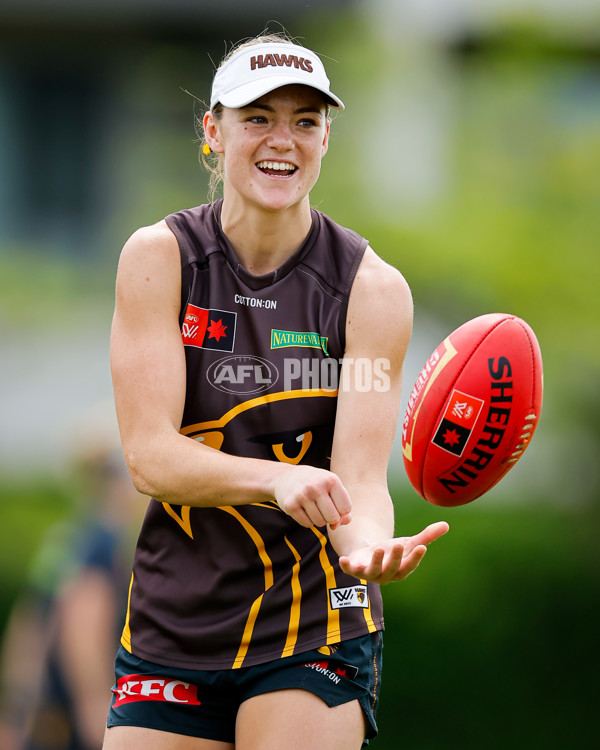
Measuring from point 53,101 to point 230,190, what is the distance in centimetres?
645

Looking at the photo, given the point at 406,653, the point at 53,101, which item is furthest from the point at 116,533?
the point at 53,101

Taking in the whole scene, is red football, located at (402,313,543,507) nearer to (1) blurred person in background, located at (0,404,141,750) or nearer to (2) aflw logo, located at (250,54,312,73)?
(2) aflw logo, located at (250,54,312,73)

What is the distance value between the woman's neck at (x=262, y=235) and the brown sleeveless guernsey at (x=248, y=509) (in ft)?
0.19

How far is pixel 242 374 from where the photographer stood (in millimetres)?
2768

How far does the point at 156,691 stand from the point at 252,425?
0.66 metres

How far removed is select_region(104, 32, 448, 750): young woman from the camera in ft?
8.79

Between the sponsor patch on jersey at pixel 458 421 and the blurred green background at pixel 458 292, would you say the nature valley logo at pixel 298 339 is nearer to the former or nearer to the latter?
the sponsor patch on jersey at pixel 458 421

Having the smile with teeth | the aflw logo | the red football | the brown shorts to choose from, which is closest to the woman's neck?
the smile with teeth

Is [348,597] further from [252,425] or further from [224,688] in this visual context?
[252,425]

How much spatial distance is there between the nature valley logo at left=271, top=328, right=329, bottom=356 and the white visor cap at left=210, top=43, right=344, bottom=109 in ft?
1.83

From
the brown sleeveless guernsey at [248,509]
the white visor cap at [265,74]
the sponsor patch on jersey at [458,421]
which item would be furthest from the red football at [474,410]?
the white visor cap at [265,74]

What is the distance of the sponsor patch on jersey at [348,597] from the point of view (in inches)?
108

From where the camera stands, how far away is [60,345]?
686cm

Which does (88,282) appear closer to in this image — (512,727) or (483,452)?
(512,727)
